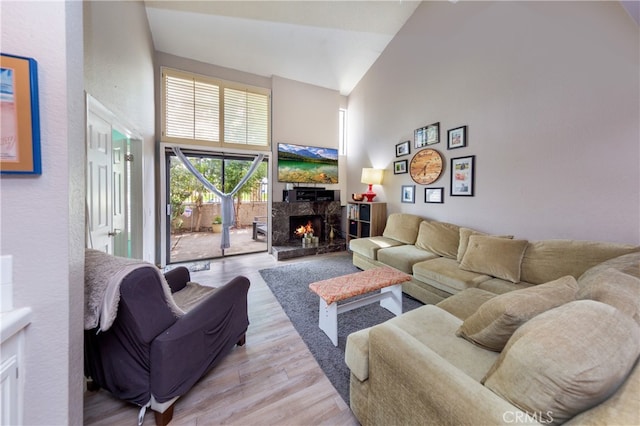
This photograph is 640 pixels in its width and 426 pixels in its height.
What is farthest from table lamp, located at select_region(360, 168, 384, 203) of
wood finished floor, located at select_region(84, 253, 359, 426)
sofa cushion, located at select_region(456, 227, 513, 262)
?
wood finished floor, located at select_region(84, 253, 359, 426)

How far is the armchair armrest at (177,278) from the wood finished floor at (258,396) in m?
0.74

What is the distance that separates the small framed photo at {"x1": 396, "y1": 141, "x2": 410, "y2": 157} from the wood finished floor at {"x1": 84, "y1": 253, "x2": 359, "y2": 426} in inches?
131

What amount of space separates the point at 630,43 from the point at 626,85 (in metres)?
0.32

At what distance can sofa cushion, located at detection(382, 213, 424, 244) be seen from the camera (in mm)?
3543

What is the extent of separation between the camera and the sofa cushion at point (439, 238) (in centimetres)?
293

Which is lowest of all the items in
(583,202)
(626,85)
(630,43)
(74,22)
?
(583,202)

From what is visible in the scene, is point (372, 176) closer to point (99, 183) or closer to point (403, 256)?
point (403, 256)

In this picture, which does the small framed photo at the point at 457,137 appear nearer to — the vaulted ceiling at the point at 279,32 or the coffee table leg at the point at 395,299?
the coffee table leg at the point at 395,299

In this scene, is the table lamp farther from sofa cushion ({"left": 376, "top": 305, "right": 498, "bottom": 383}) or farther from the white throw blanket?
the white throw blanket

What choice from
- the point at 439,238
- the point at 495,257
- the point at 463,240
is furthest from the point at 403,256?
the point at 495,257

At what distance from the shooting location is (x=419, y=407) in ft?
2.87

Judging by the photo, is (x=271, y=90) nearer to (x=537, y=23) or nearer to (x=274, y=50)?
(x=274, y=50)

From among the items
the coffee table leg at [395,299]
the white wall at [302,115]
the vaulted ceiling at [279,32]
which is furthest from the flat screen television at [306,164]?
the coffee table leg at [395,299]

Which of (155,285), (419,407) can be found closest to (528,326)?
(419,407)
